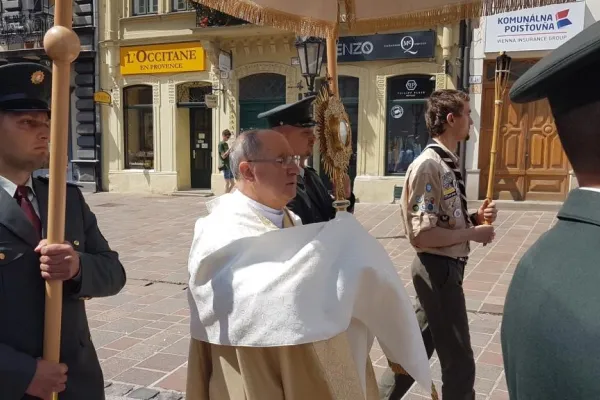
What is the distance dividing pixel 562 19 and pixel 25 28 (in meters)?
14.7

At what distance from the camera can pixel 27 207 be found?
6.59 ft

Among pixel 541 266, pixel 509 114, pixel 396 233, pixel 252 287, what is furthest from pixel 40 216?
pixel 509 114

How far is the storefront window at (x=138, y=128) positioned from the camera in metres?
16.5

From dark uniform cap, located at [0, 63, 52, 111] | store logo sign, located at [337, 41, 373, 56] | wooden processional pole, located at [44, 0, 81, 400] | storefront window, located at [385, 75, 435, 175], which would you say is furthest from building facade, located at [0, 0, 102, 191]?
wooden processional pole, located at [44, 0, 81, 400]

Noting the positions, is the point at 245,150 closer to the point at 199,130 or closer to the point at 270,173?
the point at 270,173

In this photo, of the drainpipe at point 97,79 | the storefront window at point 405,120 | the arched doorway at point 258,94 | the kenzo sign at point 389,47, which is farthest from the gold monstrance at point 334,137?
the drainpipe at point 97,79

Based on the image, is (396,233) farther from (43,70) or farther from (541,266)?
(541,266)

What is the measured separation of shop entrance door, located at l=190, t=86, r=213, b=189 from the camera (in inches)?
631

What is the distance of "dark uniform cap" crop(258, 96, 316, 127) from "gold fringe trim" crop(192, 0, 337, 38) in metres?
0.40

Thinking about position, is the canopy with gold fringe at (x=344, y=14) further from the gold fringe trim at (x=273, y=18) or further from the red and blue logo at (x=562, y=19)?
the red and blue logo at (x=562, y=19)

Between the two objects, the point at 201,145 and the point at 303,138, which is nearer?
the point at 303,138

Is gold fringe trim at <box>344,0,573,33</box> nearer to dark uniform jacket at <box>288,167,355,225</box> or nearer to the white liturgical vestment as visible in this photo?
dark uniform jacket at <box>288,167,355,225</box>

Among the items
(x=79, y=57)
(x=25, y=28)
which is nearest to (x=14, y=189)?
(x=79, y=57)

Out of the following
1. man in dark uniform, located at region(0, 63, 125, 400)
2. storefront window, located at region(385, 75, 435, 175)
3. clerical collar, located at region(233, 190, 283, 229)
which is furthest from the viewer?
storefront window, located at region(385, 75, 435, 175)
